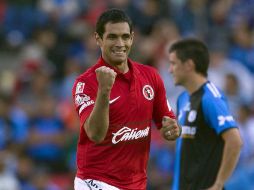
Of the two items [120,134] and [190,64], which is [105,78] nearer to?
[120,134]

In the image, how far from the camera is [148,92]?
5.73 meters

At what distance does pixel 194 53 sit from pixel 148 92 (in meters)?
1.47

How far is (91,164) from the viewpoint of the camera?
18.4ft

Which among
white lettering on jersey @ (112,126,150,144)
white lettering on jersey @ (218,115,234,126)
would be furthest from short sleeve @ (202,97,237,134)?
white lettering on jersey @ (112,126,150,144)

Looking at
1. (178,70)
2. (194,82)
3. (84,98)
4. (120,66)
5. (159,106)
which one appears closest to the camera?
(84,98)

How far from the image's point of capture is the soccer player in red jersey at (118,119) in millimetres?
5500

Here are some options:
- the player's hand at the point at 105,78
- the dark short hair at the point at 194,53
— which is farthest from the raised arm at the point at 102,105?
the dark short hair at the point at 194,53

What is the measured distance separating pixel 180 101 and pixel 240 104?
399cm

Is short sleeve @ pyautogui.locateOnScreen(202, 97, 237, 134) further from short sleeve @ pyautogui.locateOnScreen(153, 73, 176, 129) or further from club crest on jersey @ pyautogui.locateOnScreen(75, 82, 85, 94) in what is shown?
club crest on jersey @ pyautogui.locateOnScreen(75, 82, 85, 94)

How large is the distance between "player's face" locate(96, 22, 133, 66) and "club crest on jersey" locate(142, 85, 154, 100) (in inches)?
11.7

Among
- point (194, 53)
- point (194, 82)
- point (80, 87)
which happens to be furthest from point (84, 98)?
point (194, 53)

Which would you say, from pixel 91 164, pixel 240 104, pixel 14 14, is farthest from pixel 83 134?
pixel 14 14

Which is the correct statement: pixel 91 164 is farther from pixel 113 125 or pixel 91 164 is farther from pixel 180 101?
pixel 180 101

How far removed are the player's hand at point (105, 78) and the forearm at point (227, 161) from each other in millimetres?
1684
